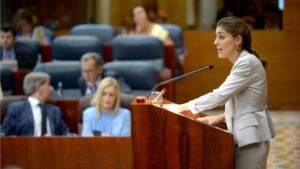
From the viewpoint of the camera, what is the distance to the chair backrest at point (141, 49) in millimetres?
6680

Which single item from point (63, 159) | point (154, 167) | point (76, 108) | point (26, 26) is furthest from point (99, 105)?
point (26, 26)

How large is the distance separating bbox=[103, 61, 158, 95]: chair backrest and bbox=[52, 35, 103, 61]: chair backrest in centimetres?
86

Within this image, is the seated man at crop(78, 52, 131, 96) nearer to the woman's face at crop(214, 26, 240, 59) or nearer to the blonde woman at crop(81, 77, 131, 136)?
the blonde woman at crop(81, 77, 131, 136)

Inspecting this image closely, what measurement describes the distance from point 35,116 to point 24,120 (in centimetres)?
8

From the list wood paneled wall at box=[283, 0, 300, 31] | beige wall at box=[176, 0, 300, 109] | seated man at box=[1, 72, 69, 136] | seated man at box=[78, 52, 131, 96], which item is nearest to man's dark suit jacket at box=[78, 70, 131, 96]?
seated man at box=[78, 52, 131, 96]

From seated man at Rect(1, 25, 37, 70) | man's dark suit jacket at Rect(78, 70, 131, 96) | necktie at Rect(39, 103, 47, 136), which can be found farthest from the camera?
seated man at Rect(1, 25, 37, 70)

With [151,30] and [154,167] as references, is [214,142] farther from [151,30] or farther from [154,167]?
[151,30]

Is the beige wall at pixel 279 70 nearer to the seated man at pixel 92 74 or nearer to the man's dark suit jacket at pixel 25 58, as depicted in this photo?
the seated man at pixel 92 74

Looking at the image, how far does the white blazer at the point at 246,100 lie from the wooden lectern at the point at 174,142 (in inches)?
4.0

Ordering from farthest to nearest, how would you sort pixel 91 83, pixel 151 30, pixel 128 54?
pixel 151 30, pixel 128 54, pixel 91 83

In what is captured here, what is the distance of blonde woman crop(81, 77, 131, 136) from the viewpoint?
16.2 feet

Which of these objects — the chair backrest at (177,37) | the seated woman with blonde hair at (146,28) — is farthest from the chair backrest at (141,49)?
the chair backrest at (177,37)

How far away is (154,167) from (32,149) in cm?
124

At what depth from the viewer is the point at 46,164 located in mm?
4352
